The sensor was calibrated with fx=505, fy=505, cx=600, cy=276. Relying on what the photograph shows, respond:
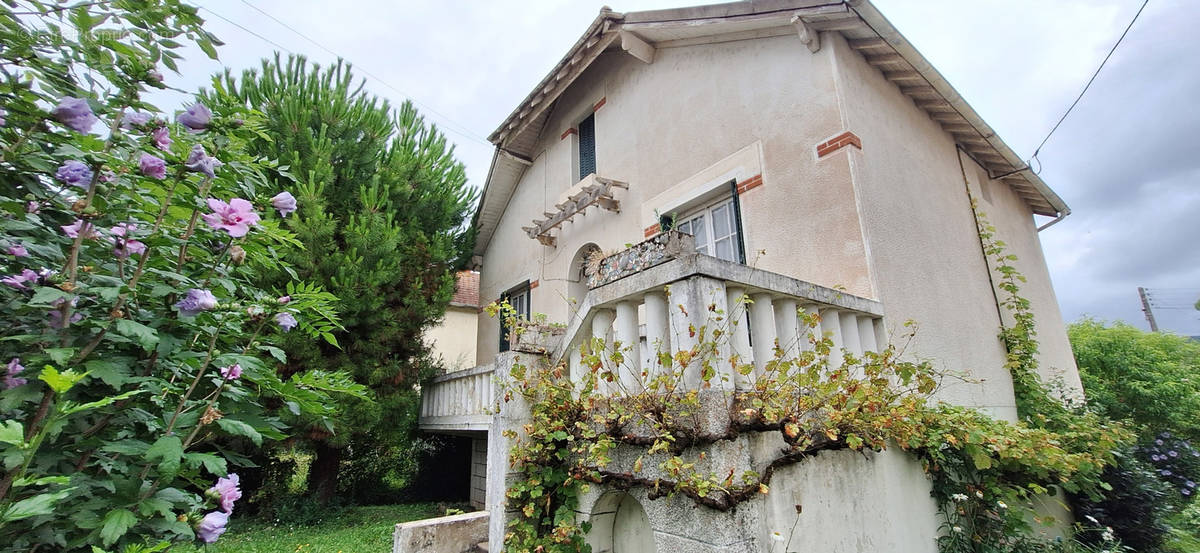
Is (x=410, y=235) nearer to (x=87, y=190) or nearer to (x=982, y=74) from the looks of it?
(x=87, y=190)

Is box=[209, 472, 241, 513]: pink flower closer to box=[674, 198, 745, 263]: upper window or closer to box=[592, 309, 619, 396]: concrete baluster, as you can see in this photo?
box=[592, 309, 619, 396]: concrete baluster

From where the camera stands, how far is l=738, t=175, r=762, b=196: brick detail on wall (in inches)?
204

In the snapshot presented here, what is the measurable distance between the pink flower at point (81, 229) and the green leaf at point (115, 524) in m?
0.76

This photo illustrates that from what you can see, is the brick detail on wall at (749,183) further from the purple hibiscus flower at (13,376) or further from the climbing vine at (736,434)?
the purple hibiscus flower at (13,376)

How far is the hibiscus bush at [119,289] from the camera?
1312 millimetres

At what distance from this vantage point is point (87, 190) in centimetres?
147

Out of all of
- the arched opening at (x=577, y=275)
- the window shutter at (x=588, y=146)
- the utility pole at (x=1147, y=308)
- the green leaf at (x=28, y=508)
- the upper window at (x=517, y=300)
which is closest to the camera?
the green leaf at (x=28, y=508)

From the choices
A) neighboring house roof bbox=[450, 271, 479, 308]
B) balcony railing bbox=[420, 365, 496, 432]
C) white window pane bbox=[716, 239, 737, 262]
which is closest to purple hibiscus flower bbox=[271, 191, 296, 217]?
balcony railing bbox=[420, 365, 496, 432]

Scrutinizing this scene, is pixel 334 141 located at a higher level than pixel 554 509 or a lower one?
higher

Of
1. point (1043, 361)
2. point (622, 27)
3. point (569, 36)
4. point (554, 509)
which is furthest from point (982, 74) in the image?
point (554, 509)

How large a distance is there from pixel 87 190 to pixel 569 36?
21.5ft

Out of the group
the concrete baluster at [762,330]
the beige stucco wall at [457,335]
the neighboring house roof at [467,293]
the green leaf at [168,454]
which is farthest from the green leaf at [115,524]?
the beige stucco wall at [457,335]

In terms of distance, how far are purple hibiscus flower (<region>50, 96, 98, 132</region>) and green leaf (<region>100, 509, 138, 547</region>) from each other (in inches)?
40.8

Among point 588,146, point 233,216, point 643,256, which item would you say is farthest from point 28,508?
point 588,146
